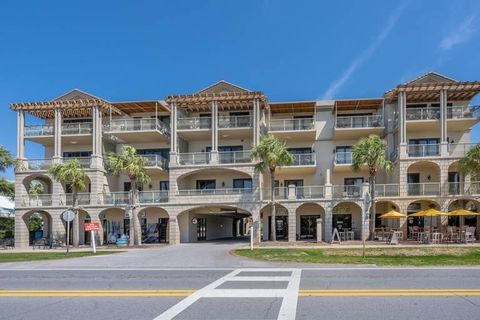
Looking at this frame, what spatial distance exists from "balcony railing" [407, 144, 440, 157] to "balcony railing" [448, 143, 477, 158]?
1.05 meters

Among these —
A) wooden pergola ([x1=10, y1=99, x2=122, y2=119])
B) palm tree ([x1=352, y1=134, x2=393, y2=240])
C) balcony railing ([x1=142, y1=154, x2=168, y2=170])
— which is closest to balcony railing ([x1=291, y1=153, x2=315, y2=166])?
palm tree ([x1=352, y1=134, x2=393, y2=240])

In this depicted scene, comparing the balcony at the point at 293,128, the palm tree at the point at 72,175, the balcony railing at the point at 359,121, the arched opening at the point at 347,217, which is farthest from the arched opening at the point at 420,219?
the palm tree at the point at 72,175

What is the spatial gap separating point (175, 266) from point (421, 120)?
85.5ft

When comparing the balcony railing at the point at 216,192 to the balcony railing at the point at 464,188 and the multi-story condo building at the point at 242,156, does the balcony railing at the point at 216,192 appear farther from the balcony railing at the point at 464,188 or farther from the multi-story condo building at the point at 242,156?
the balcony railing at the point at 464,188

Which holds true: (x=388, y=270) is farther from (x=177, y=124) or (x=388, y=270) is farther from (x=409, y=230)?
(x=177, y=124)

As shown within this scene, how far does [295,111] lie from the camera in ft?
127

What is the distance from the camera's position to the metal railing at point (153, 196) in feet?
115

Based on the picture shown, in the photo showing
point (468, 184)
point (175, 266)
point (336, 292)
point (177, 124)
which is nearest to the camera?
point (336, 292)

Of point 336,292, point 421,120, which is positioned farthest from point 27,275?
point 421,120

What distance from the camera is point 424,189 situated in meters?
33.2

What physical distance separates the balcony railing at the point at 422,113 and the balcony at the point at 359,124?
7.80 feet

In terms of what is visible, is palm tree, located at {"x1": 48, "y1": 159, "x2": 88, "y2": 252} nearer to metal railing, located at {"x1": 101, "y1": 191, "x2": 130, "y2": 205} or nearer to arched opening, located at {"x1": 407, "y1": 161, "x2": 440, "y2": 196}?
metal railing, located at {"x1": 101, "y1": 191, "x2": 130, "y2": 205}

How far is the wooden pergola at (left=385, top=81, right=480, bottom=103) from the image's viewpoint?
33.3 metres

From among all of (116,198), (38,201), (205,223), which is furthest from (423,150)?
(38,201)
